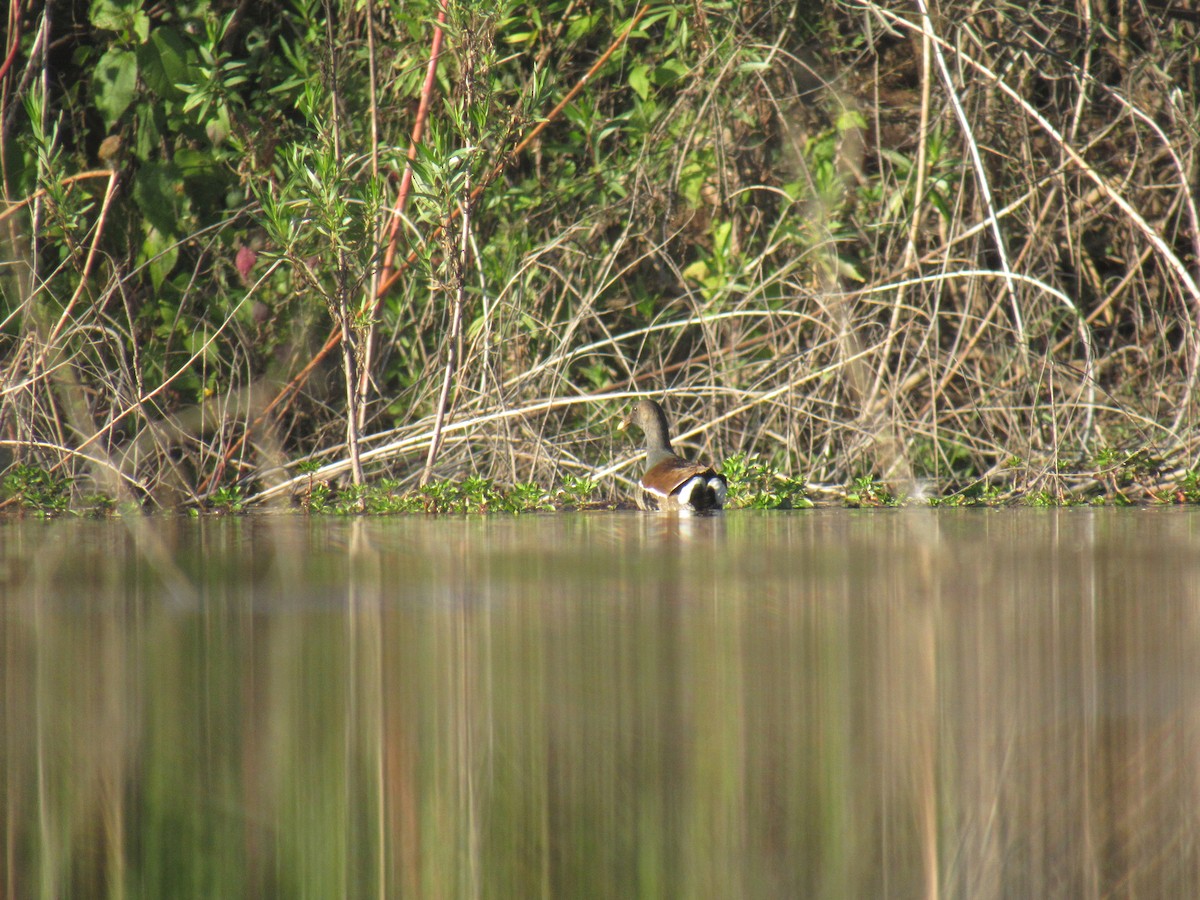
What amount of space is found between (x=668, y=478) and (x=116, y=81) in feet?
12.8

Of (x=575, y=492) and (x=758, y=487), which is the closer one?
(x=575, y=492)

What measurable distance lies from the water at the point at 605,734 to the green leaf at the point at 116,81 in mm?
4552

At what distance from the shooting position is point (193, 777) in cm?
200

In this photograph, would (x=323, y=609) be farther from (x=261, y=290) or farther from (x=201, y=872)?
(x=261, y=290)

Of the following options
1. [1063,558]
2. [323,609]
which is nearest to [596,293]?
[1063,558]

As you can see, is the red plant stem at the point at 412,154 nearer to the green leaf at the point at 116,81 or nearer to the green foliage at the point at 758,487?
the green leaf at the point at 116,81

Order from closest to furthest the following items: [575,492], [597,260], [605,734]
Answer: [605,734] < [575,492] < [597,260]

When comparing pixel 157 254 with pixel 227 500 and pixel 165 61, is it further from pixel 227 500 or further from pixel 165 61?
pixel 227 500

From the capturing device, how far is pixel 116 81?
798cm

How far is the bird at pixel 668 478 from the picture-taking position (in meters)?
6.22

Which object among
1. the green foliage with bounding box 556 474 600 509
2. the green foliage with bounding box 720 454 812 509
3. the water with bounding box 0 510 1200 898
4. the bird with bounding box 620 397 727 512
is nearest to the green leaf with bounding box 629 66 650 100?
the bird with bounding box 620 397 727 512

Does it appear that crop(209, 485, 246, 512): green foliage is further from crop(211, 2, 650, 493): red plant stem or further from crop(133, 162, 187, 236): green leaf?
crop(133, 162, 187, 236): green leaf

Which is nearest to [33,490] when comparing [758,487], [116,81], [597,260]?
[116,81]

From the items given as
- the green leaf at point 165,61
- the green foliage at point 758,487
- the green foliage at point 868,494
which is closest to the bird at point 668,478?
the green foliage at point 758,487
